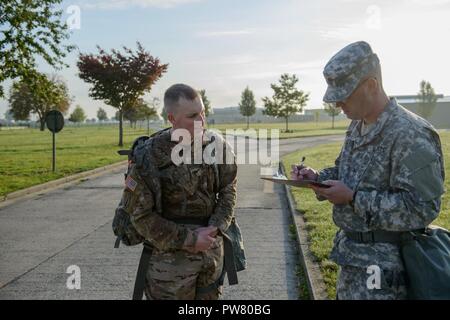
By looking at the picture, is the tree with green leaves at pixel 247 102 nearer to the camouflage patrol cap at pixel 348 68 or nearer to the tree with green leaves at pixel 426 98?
the tree with green leaves at pixel 426 98

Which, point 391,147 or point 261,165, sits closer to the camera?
point 391,147

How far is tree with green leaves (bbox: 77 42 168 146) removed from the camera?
3062cm

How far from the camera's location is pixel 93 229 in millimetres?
7809

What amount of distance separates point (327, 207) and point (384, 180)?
6650 mm

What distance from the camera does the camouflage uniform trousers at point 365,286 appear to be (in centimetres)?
232

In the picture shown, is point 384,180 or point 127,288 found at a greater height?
point 384,180

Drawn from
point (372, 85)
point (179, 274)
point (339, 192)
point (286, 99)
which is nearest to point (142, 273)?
point (179, 274)

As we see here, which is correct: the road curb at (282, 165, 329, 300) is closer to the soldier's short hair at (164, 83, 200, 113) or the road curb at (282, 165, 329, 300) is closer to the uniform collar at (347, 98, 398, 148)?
the uniform collar at (347, 98, 398, 148)

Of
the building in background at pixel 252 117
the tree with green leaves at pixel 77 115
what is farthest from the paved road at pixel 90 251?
the tree with green leaves at pixel 77 115

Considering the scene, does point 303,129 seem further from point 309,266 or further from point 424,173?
point 424,173

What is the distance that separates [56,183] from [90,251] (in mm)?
7653

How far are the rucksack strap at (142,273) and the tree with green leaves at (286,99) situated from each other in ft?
166
